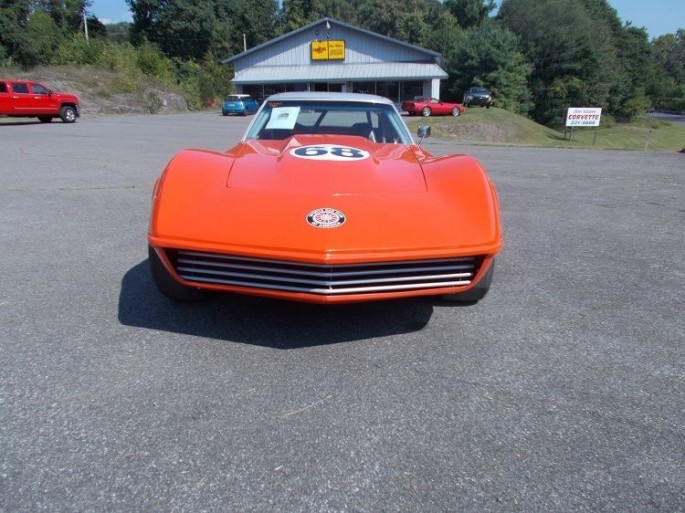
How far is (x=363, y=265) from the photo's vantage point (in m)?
2.43

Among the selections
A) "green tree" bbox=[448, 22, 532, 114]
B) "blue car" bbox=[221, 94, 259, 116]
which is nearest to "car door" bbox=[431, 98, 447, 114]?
"green tree" bbox=[448, 22, 532, 114]

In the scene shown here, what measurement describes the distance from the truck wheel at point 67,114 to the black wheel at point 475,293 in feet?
76.9

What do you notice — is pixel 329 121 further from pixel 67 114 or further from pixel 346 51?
pixel 346 51

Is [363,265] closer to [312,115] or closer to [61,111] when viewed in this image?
[312,115]

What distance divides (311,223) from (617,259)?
9.72 feet

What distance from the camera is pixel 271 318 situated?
9.63 ft

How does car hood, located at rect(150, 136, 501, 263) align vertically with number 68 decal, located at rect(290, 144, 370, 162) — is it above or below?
below

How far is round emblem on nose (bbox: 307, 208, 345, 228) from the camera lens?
2467mm

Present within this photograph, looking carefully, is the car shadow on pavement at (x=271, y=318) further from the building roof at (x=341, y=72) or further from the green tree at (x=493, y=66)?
the green tree at (x=493, y=66)

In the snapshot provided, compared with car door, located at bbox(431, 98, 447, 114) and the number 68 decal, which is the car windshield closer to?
the number 68 decal

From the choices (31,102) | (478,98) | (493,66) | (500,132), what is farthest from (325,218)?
(493,66)

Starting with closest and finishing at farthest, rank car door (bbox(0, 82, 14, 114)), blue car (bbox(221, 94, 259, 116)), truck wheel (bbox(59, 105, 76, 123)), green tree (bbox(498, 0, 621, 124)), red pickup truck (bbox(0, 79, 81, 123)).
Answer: car door (bbox(0, 82, 14, 114)) → red pickup truck (bbox(0, 79, 81, 123)) → truck wheel (bbox(59, 105, 76, 123)) → blue car (bbox(221, 94, 259, 116)) → green tree (bbox(498, 0, 621, 124))

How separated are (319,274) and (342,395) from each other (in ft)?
1.82

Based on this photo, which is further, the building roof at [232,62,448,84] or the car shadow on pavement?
the building roof at [232,62,448,84]
